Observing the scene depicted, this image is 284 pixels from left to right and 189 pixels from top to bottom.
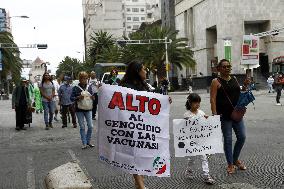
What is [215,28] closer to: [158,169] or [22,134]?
[22,134]

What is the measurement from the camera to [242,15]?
190ft

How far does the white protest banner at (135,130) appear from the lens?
17.1 ft

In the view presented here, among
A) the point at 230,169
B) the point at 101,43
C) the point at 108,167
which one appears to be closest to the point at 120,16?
the point at 101,43

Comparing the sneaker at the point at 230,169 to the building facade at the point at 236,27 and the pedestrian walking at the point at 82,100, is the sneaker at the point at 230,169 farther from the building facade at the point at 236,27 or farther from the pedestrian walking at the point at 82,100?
the building facade at the point at 236,27

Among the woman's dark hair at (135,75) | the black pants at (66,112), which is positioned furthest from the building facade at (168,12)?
the woman's dark hair at (135,75)

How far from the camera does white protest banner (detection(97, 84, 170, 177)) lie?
17.1 feet

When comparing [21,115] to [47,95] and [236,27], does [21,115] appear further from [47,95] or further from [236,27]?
[236,27]

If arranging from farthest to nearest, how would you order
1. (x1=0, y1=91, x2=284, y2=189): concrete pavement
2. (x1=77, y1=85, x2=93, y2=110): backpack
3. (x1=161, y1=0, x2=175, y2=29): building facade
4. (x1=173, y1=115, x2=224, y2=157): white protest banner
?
1. (x1=161, y1=0, x2=175, y2=29): building facade
2. (x1=77, y1=85, x2=93, y2=110): backpack
3. (x1=173, y1=115, x2=224, y2=157): white protest banner
4. (x1=0, y1=91, x2=284, y2=189): concrete pavement

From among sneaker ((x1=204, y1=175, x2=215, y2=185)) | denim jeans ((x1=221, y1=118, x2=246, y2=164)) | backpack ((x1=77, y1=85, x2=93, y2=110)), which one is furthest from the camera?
backpack ((x1=77, y1=85, x2=93, y2=110))

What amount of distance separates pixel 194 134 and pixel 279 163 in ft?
6.10

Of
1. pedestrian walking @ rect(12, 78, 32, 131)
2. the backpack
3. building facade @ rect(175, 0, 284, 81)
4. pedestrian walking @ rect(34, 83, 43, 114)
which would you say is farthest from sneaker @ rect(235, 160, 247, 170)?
building facade @ rect(175, 0, 284, 81)

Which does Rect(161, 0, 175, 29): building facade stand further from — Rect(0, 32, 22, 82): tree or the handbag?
the handbag

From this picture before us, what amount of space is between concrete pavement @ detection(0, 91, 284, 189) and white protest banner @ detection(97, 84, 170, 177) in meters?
1.17

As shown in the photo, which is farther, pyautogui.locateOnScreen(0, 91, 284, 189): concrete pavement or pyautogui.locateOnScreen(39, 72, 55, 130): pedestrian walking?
pyautogui.locateOnScreen(39, 72, 55, 130): pedestrian walking
